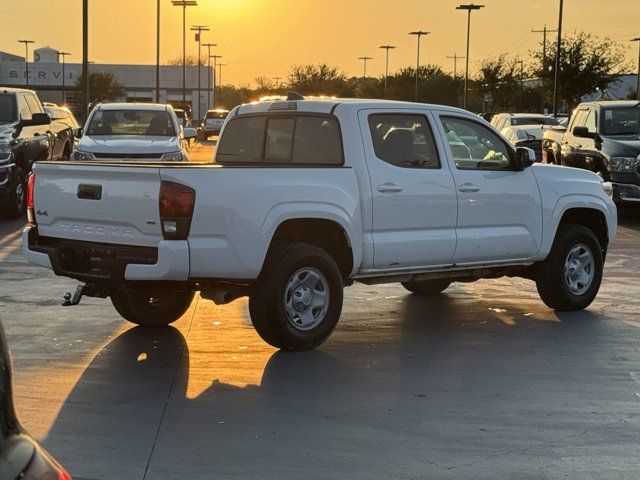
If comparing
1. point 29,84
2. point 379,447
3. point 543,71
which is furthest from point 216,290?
point 29,84

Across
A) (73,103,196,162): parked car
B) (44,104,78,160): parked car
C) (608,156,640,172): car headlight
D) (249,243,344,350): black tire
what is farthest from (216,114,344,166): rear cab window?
(44,104,78,160): parked car

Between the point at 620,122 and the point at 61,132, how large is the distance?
10703 millimetres

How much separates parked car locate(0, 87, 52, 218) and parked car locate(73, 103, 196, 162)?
75 centimetres

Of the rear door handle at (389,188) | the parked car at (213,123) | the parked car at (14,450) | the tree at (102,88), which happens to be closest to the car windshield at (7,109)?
the rear door handle at (389,188)

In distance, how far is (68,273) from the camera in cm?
862

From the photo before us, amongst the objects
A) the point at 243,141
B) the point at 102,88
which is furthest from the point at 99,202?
the point at 102,88

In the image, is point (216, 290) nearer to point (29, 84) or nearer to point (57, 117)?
point (57, 117)

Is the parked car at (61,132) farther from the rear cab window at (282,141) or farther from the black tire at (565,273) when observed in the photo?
the black tire at (565,273)

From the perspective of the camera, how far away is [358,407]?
710cm

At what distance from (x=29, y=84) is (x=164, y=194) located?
5265 inches

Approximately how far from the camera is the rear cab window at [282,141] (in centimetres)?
945

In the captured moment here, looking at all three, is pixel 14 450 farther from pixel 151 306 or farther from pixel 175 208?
pixel 151 306

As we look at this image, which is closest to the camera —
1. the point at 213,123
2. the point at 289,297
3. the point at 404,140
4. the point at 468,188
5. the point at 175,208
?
the point at 175,208

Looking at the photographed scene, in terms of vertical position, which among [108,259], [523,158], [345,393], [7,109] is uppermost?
[7,109]
